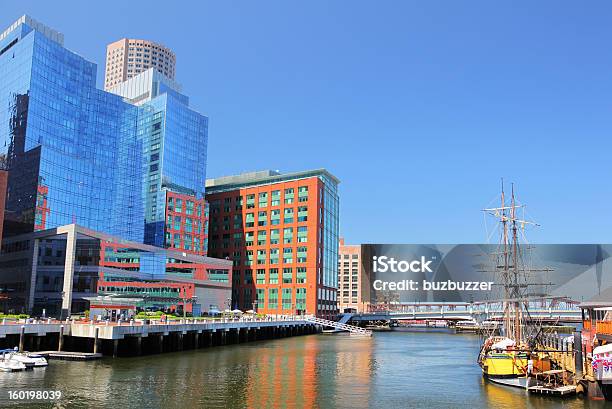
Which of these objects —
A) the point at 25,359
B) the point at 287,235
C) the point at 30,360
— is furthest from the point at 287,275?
the point at 25,359

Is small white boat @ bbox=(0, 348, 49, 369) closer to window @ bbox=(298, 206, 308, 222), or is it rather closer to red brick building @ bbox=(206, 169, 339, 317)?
red brick building @ bbox=(206, 169, 339, 317)

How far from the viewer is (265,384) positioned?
55.7 meters

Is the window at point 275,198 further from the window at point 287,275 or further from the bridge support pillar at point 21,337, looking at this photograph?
the bridge support pillar at point 21,337

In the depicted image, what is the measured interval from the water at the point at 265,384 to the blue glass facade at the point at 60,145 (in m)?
82.6

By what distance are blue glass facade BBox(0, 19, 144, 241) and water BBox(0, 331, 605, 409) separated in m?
82.6

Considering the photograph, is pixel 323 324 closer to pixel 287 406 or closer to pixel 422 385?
pixel 422 385

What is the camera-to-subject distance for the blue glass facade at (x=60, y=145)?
469 feet

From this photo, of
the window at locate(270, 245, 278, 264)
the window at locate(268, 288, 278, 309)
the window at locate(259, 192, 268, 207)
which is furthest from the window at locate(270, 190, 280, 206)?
the window at locate(268, 288, 278, 309)

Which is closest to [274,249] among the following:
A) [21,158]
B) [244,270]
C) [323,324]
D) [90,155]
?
[244,270]

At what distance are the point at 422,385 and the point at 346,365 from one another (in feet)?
59.7

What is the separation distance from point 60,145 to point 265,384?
11799cm

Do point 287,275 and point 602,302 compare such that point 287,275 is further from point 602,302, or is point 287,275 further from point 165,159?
point 602,302

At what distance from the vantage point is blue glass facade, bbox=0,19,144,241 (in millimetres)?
142875

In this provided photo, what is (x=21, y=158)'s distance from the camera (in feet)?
471
